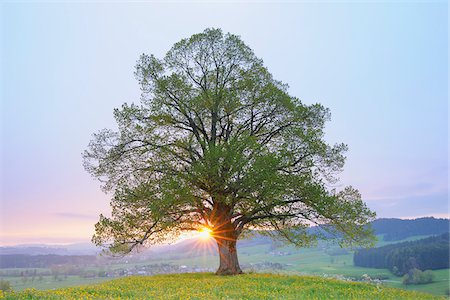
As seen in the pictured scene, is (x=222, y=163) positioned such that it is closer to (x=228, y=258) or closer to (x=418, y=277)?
A: (x=228, y=258)

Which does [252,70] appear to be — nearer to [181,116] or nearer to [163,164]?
[181,116]

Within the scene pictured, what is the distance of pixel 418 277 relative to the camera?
87312 mm

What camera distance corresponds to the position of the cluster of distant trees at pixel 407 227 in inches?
7013

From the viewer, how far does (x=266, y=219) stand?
3281cm

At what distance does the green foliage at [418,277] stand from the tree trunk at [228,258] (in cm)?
6648

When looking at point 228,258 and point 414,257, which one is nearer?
point 228,258

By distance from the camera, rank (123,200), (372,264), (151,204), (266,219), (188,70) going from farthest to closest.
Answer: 1. (372,264)
2. (188,70)
3. (266,219)
4. (123,200)
5. (151,204)

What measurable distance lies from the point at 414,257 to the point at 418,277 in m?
8.26

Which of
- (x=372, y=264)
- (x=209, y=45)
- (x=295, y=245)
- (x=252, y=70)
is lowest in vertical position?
(x=372, y=264)

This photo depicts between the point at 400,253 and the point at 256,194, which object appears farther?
the point at 400,253

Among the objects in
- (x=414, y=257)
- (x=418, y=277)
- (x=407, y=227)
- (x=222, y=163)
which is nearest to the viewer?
(x=222, y=163)

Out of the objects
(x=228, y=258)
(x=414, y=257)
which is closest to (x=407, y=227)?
(x=414, y=257)

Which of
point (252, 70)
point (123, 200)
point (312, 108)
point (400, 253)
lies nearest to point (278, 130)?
point (312, 108)

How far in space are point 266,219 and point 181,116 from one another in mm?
10959
